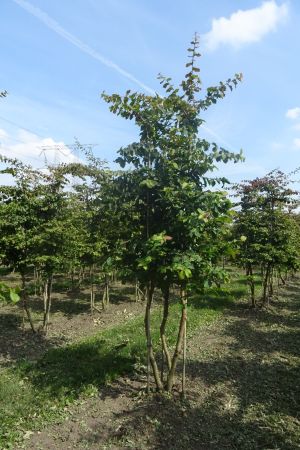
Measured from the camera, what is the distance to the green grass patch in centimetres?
599

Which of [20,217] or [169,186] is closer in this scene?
[169,186]

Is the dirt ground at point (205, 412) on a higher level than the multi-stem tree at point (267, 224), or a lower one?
lower

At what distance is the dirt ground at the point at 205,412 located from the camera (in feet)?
17.9

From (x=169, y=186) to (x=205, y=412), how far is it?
3.98 metres

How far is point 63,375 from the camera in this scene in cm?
756

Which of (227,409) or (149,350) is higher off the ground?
(149,350)

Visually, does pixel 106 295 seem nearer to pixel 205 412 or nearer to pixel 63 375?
pixel 63 375

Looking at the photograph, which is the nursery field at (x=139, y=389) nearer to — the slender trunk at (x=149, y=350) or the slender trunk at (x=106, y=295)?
the slender trunk at (x=149, y=350)

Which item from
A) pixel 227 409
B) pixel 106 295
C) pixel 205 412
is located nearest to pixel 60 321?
pixel 106 295

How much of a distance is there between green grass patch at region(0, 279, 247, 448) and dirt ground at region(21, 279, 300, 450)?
0.31 metres

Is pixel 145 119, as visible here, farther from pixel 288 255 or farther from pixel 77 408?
pixel 288 255

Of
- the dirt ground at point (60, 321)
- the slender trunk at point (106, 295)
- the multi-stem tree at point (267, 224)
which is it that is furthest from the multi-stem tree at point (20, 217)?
the multi-stem tree at point (267, 224)

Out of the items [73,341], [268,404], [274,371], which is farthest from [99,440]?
[73,341]

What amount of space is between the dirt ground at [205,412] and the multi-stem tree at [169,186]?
1106mm
